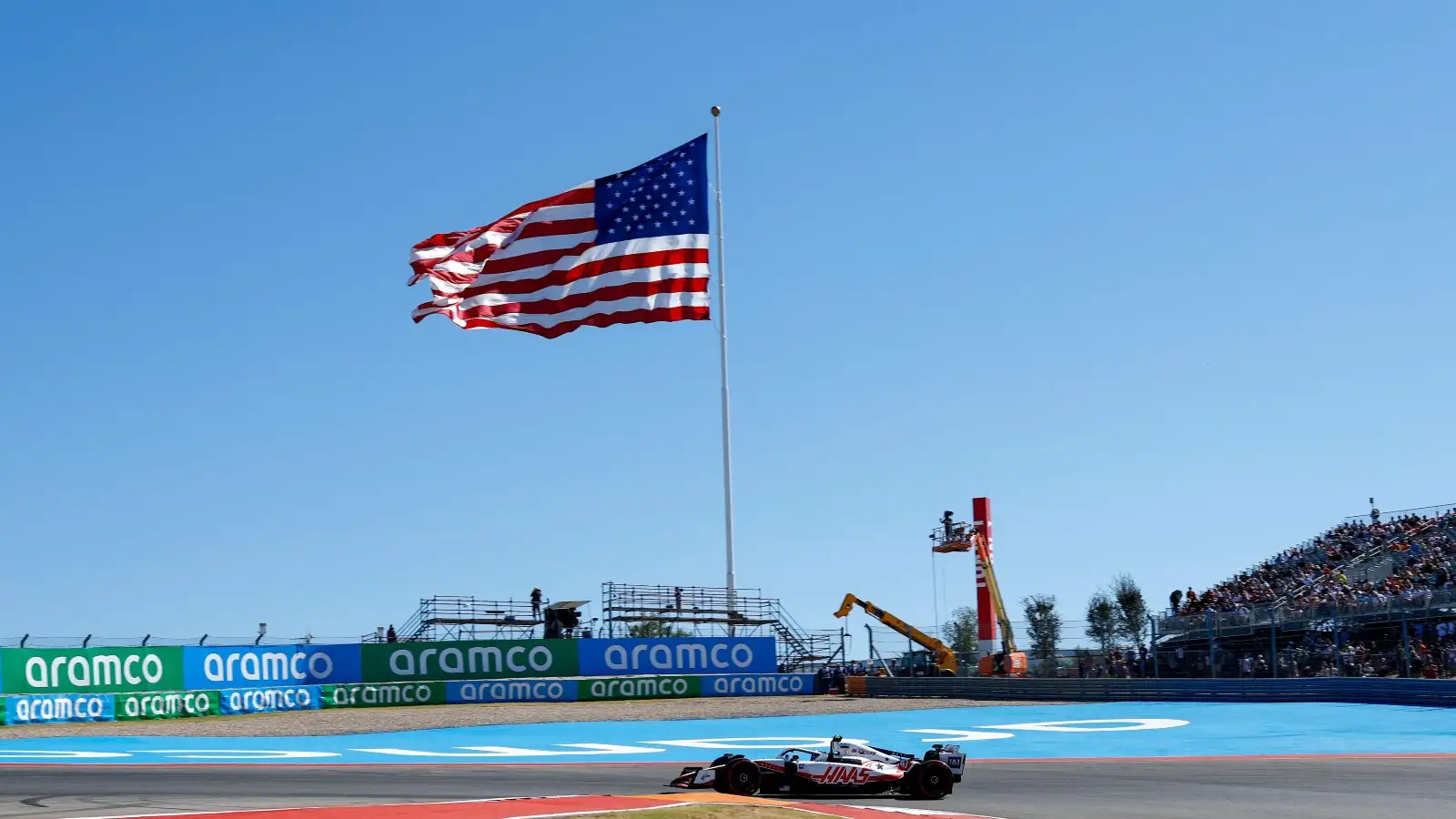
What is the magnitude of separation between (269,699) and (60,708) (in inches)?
219

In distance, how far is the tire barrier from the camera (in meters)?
37.4

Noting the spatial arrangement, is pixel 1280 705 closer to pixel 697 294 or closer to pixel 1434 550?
pixel 1434 550

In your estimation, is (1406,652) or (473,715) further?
(473,715)

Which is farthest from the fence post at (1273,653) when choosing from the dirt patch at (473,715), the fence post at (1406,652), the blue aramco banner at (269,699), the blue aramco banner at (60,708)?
the blue aramco banner at (60,708)

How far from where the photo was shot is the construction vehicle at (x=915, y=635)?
49969 millimetres

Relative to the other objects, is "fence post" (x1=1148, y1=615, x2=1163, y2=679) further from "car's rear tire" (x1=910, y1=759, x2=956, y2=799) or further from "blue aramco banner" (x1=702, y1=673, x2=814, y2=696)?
"car's rear tire" (x1=910, y1=759, x2=956, y2=799)

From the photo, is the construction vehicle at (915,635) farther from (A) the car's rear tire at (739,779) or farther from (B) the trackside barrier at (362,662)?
(A) the car's rear tire at (739,779)

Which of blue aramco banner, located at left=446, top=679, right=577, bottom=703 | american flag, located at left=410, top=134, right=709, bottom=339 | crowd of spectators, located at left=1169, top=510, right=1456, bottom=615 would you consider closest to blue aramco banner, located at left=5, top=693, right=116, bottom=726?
blue aramco banner, located at left=446, top=679, right=577, bottom=703

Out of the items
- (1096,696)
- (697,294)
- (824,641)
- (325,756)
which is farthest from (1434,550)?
(325,756)

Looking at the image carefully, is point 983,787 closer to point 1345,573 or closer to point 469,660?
point 469,660

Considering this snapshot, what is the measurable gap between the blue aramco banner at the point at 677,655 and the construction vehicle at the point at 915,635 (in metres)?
6.17

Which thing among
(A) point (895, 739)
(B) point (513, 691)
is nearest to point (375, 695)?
(B) point (513, 691)

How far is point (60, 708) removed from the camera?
37250 mm

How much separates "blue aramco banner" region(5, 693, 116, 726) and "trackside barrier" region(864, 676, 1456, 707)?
2332 centimetres
